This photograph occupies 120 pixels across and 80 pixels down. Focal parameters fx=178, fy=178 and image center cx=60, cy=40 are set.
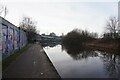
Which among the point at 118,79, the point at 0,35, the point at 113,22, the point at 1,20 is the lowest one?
the point at 118,79

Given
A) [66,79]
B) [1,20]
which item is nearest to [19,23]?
[1,20]

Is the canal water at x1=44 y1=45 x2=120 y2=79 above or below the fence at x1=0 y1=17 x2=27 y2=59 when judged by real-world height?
below

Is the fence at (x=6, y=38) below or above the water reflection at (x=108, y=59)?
above

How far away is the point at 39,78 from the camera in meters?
10.0

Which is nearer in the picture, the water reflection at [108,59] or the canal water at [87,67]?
the canal water at [87,67]

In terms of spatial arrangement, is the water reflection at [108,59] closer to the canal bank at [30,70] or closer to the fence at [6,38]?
the canal bank at [30,70]

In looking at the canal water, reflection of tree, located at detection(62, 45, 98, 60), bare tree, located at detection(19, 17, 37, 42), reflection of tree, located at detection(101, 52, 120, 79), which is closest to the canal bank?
the canal water

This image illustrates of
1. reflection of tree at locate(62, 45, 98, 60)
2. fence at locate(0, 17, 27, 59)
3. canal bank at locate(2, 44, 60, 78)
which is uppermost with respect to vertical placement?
fence at locate(0, 17, 27, 59)

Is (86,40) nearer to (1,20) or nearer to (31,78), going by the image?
(1,20)

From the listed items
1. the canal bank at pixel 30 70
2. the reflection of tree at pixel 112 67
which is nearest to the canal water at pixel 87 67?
the reflection of tree at pixel 112 67

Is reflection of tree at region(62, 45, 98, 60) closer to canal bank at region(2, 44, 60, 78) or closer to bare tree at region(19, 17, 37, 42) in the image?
canal bank at region(2, 44, 60, 78)

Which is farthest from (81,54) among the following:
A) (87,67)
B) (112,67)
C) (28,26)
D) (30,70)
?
(28,26)

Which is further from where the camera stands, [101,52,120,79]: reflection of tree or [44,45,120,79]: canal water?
[101,52,120,79]: reflection of tree

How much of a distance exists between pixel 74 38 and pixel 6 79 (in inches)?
2795
